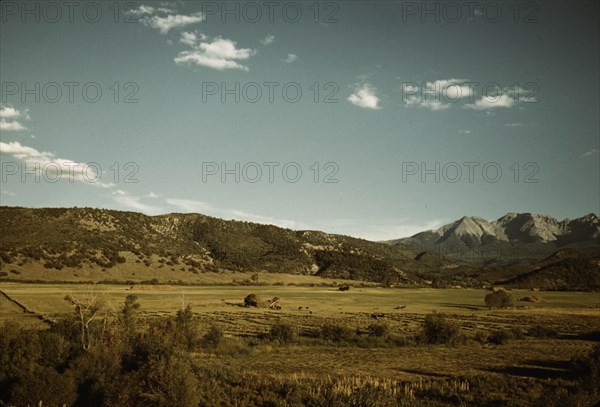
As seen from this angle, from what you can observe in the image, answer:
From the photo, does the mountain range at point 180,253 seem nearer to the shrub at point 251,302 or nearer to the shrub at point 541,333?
the shrub at point 251,302

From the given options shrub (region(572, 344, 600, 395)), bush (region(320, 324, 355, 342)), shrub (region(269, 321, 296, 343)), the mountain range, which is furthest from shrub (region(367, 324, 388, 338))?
the mountain range

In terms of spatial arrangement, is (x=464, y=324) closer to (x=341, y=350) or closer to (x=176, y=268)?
(x=341, y=350)

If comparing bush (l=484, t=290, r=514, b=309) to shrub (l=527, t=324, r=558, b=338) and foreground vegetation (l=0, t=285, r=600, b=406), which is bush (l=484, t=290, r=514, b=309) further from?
shrub (l=527, t=324, r=558, b=338)

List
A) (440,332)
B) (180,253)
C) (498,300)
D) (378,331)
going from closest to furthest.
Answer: (440,332) → (378,331) → (498,300) → (180,253)

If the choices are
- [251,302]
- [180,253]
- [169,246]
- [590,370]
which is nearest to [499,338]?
[590,370]

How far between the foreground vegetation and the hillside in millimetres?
47142

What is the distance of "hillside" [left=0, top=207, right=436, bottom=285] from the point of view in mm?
77188

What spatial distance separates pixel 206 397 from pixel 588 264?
129307 mm

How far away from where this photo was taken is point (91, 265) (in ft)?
250

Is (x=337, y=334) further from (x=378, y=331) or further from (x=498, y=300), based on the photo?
(x=498, y=300)

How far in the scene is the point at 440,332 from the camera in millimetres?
30438

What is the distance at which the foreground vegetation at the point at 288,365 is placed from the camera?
13484 mm

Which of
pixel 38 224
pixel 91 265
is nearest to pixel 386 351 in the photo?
pixel 91 265

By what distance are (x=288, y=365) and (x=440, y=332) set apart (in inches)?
526
